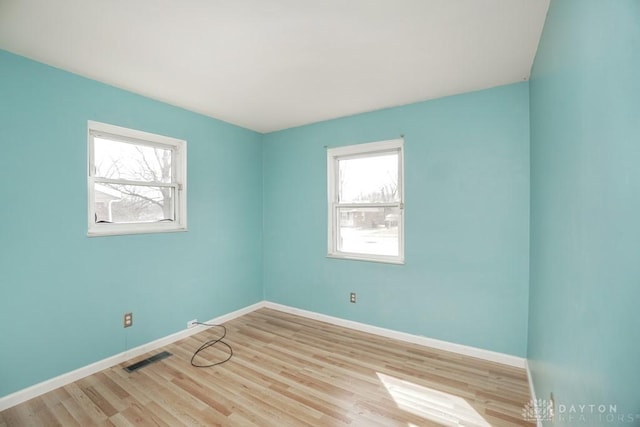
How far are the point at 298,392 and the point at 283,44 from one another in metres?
2.61

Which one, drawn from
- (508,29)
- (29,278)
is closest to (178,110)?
(29,278)

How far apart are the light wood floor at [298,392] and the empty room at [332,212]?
0.02 meters

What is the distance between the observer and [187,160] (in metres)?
3.14

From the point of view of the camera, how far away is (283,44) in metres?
1.91

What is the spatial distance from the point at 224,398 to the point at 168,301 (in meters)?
1.35

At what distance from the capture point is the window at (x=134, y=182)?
8.13 feet

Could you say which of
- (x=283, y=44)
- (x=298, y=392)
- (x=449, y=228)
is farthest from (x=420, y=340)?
(x=283, y=44)

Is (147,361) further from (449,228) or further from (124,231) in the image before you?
(449,228)

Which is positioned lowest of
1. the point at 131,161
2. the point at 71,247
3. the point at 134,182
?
the point at 71,247

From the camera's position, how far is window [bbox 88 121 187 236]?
97.5 inches

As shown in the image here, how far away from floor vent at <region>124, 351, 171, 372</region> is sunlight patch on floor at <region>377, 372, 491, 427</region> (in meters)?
2.10

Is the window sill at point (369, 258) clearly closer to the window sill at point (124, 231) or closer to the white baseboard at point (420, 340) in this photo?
the white baseboard at point (420, 340)

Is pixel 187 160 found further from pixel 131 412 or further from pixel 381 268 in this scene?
pixel 381 268

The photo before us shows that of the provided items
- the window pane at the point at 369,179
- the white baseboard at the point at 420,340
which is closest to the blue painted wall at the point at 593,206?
the white baseboard at the point at 420,340
